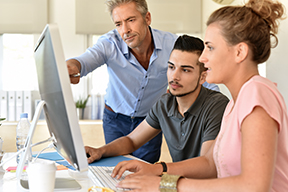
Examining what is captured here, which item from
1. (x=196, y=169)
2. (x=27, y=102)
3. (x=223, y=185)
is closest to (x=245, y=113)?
(x=223, y=185)

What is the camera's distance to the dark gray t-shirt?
4.80ft

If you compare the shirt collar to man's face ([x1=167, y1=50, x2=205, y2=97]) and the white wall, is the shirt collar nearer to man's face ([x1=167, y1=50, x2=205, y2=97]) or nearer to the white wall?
man's face ([x1=167, y1=50, x2=205, y2=97])

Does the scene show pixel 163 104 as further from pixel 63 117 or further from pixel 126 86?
pixel 63 117

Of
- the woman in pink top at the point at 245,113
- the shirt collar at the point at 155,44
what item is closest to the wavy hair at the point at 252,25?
the woman in pink top at the point at 245,113

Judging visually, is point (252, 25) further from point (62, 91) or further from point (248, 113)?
point (62, 91)

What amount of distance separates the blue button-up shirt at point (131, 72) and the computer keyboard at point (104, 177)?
0.89 meters

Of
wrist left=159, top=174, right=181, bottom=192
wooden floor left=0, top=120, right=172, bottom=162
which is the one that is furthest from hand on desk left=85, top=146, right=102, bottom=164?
wooden floor left=0, top=120, right=172, bottom=162

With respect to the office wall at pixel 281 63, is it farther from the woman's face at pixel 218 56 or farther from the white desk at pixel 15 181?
the white desk at pixel 15 181

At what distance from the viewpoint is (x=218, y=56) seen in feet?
3.12

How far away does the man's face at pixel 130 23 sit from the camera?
189 centimetres

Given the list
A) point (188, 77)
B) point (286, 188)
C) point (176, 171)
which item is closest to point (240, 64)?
point (286, 188)

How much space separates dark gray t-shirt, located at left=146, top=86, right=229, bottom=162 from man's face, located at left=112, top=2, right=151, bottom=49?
1.65ft

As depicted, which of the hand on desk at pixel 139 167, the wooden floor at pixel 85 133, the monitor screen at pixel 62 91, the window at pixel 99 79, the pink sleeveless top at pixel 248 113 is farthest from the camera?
the window at pixel 99 79

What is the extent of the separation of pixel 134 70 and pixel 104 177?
1.09 meters
